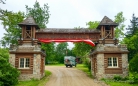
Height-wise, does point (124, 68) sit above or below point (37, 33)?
below

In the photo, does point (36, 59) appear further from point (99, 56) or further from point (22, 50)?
point (99, 56)

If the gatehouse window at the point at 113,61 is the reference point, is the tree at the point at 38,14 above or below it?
above

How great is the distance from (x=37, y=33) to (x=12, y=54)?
169 inches

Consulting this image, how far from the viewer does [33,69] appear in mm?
22422

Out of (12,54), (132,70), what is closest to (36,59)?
(12,54)

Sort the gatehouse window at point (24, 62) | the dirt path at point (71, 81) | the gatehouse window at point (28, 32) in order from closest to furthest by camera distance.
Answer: the dirt path at point (71, 81)
the gatehouse window at point (24, 62)
the gatehouse window at point (28, 32)

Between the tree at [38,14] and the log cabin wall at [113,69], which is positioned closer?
the log cabin wall at [113,69]

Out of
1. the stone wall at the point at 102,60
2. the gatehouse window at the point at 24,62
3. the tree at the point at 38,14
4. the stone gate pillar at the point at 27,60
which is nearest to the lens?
the stone gate pillar at the point at 27,60

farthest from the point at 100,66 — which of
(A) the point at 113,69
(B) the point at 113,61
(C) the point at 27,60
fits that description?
(C) the point at 27,60

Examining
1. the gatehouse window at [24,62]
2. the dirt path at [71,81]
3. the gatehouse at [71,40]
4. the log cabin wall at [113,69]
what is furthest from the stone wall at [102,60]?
the gatehouse window at [24,62]

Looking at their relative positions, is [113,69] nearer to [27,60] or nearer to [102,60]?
[102,60]

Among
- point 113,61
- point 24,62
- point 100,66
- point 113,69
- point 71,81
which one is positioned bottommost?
point 71,81

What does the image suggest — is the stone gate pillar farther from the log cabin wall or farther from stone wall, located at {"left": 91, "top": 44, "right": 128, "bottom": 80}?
the log cabin wall

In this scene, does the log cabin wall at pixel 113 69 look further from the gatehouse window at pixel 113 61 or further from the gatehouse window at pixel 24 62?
the gatehouse window at pixel 24 62
